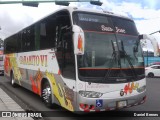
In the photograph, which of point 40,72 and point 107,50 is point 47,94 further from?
point 107,50

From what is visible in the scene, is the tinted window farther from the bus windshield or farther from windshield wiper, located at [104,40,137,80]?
windshield wiper, located at [104,40,137,80]

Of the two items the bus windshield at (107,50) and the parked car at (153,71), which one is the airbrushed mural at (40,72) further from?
the parked car at (153,71)

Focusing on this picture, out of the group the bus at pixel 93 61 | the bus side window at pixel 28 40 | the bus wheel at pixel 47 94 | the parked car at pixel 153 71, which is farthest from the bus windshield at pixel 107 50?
the parked car at pixel 153 71

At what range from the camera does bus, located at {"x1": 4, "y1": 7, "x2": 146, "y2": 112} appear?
782cm

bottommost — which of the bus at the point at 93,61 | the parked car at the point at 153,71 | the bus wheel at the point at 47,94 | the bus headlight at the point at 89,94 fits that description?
the parked car at the point at 153,71

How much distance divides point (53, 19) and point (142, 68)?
330cm

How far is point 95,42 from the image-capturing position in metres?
8.18

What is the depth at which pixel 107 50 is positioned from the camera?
826 cm

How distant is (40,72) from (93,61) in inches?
145

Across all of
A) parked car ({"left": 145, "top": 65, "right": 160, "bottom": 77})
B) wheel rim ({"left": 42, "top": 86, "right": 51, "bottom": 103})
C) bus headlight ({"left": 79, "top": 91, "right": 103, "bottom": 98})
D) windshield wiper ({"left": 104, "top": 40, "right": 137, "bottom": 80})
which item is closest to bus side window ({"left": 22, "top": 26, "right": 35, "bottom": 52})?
wheel rim ({"left": 42, "top": 86, "right": 51, "bottom": 103})

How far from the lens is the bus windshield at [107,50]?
314 inches

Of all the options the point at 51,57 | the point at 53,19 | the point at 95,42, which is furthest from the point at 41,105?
the point at 95,42

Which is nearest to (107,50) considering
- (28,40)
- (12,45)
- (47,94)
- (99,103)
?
(99,103)

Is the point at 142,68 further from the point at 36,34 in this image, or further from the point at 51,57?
the point at 36,34
